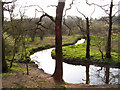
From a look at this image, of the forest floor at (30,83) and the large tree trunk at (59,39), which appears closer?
the forest floor at (30,83)

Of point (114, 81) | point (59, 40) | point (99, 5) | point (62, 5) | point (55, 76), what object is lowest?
Answer: point (114, 81)

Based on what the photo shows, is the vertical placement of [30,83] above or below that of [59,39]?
below

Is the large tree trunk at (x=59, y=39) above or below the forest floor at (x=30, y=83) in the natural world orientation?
above

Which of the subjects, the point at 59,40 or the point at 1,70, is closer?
the point at 59,40

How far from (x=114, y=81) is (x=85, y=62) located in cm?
713

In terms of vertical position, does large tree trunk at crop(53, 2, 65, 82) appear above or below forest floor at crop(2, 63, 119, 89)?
above

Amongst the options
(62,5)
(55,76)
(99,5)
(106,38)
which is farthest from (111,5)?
(55,76)

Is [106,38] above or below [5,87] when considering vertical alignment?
above

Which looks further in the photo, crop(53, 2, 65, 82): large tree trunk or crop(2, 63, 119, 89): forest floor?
crop(53, 2, 65, 82): large tree trunk

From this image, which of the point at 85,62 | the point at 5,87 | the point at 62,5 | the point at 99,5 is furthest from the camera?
the point at 85,62

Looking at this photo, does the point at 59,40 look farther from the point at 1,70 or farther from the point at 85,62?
the point at 85,62

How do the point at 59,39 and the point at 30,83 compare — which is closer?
the point at 30,83

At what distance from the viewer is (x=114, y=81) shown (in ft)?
41.3

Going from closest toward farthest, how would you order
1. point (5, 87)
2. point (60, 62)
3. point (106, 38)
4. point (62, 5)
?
1. point (5, 87)
2. point (62, 5)
3. point (60, 62)
4. point (106, 38)
